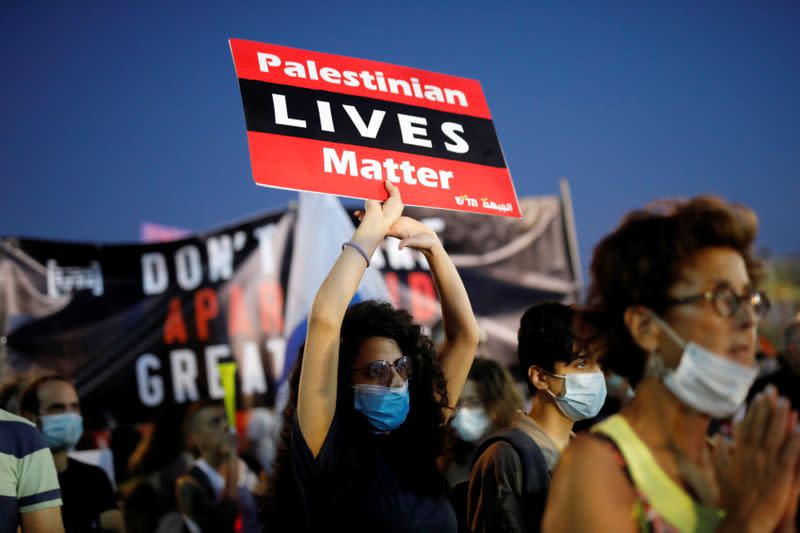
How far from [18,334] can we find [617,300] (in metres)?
8.58

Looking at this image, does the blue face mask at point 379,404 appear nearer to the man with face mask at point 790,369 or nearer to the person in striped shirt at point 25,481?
the person in striped shirt at point 25,481

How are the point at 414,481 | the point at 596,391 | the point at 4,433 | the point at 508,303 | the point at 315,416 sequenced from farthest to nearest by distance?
1. the point at 508,303
2. the point at 596,391
3. the point at 4,433
4. the point at 414,481
5. the point at 315,416

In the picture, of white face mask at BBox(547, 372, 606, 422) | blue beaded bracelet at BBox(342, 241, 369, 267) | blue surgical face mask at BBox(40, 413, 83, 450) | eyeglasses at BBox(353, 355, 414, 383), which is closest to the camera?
blue beaded bracelet at BBox(342, 241, 369, 267)

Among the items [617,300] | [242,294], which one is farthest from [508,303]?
[617,300]

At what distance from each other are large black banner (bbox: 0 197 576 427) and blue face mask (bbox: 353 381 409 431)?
6.01 m

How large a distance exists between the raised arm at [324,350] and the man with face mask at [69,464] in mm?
2234

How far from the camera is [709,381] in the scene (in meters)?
1.79

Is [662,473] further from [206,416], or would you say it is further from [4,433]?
[206,416]

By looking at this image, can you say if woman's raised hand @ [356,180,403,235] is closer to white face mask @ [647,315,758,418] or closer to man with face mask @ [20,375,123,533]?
white face mask @ [647,315,758,418]

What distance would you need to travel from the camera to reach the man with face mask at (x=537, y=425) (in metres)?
3.01

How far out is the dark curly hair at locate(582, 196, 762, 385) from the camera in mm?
1883

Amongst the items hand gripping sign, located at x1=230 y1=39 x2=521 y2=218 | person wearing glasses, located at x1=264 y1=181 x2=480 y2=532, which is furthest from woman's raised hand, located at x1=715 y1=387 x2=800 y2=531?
hand gripping sign, located at x1=230 y1=39 x2=521 y2=218

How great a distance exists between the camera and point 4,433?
3.08m

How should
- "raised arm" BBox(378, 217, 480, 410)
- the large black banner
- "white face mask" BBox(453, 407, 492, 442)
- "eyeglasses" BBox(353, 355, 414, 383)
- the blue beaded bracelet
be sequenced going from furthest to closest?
the large black banner, "white face mask" BBox(453, 407, 492, 442), "raised arm" BBox(378, 217, 480, 410), "eyeglasses" BBox(353, 355, 414, 383), the blue beaded bracelet
